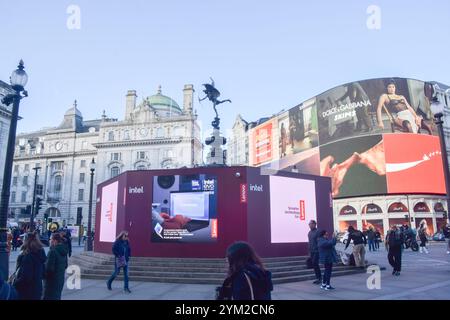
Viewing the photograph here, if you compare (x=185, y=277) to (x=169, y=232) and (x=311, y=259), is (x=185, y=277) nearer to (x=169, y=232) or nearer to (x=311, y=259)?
(x=169, y=232)

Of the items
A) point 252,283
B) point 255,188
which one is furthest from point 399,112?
point 252,283

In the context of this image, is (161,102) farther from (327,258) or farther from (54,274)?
(54,274)

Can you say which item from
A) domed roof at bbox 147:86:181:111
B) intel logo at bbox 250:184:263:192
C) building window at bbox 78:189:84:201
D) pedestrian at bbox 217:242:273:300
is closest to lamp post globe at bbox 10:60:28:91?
intel logo at bbox 250:184:263:192

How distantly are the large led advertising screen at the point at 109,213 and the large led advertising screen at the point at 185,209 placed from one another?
105 inches

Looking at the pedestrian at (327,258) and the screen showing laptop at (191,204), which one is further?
the screen showing laptop at (191,204)

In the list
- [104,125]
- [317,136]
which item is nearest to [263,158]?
[317,136]

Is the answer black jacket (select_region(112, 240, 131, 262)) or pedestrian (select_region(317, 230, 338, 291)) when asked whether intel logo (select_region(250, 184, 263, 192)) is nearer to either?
pedestrian (select_region(317, 230, 338, 291))

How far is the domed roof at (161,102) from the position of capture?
221 feet

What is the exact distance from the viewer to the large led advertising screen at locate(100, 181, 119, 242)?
1639 centimetres

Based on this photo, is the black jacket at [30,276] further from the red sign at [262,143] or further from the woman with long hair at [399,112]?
the red sign at [262,143]

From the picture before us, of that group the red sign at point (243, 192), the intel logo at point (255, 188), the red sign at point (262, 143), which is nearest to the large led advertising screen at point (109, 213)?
the red sign at point (243, 192)

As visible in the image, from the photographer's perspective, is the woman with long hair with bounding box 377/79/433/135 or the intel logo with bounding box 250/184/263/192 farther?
the woman with long hair with bounding box 377/79/433/135

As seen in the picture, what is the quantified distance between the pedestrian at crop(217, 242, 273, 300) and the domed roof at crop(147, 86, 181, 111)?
214 ft

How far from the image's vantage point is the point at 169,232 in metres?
14.3
